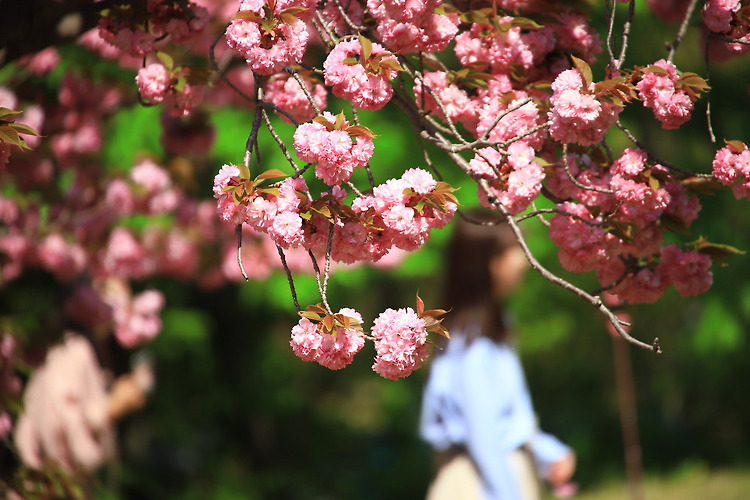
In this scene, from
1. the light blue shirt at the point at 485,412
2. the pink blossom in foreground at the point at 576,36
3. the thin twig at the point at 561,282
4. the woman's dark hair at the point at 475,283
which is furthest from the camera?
the woman's dark hair at the point at 475,283

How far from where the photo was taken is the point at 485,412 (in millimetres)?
3238

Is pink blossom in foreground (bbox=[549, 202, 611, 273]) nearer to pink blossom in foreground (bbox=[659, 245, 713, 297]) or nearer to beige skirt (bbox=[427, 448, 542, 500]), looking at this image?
pink blossom in foreground (bbox=[659, 245, 713, 297])

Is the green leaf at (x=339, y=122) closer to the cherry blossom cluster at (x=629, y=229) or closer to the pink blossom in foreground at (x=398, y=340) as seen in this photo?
the pink blossom in foreground at (x=398, y=340)

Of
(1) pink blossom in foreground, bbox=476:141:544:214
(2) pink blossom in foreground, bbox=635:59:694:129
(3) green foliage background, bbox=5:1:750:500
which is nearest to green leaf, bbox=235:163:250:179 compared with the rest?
(1) pink blossom in foreground, bbox=476:141:544:214

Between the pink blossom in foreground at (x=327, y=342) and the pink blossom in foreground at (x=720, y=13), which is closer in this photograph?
the pink blossom in foreground at (x=327, y=342)

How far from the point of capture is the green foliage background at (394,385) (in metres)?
6.66

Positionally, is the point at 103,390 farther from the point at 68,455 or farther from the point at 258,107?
the point at 258,107

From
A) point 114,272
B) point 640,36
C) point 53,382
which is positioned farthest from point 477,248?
point 640,36

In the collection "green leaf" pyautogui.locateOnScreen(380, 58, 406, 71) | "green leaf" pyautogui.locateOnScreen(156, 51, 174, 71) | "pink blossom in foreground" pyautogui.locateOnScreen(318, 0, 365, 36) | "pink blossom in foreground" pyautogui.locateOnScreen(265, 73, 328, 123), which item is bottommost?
"green leaf" pyautogui.locateOnScreen(156, 51, 174, 71)

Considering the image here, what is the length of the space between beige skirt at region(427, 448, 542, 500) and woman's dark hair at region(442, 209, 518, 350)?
515 mm

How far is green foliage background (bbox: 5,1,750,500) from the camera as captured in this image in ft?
21.8

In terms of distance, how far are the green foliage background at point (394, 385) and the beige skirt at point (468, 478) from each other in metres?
2.83

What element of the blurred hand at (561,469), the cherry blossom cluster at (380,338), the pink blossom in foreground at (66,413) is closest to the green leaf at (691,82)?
the cherry blossom cluster at (380,338)

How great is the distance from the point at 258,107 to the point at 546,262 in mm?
5826
